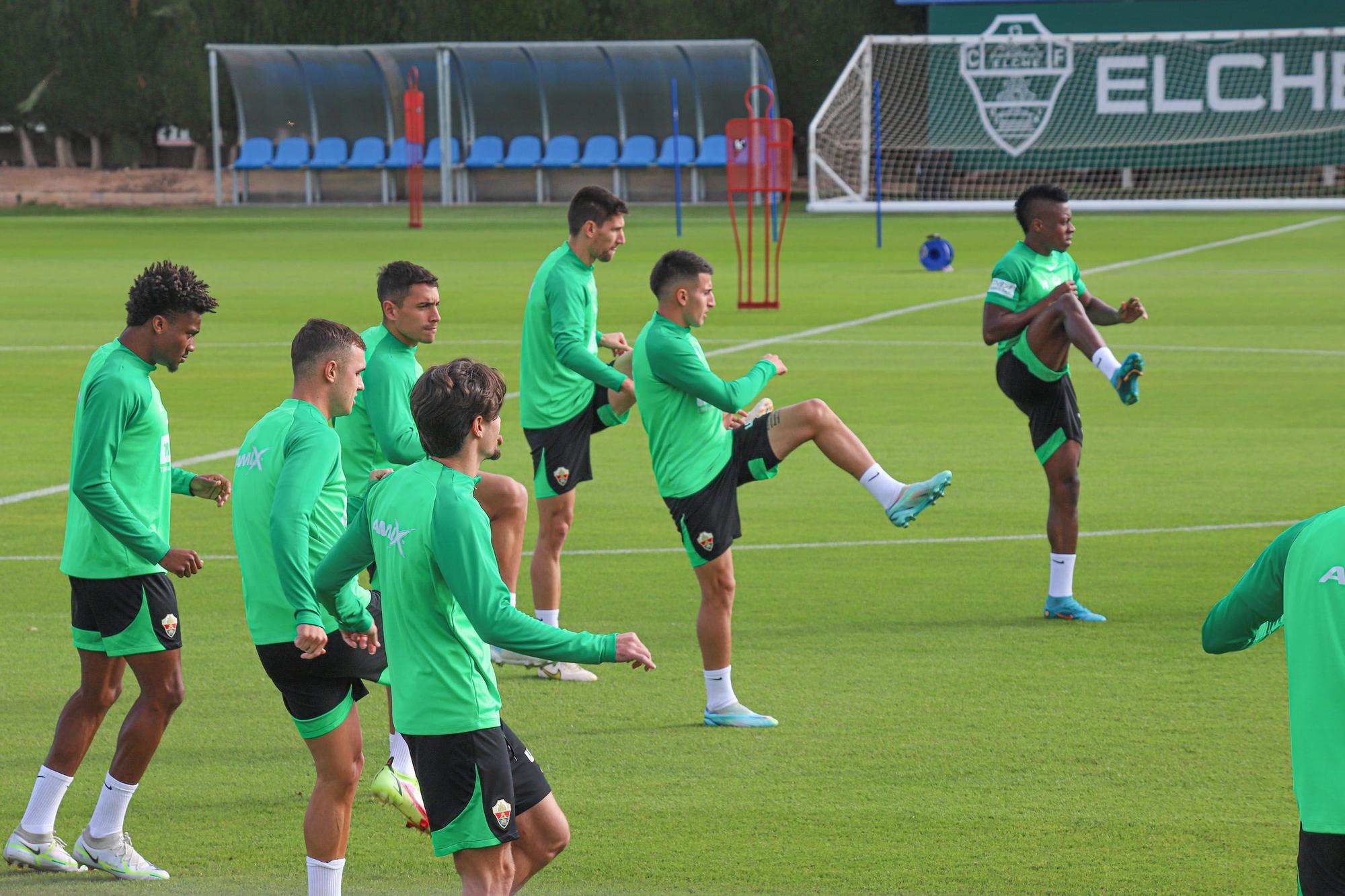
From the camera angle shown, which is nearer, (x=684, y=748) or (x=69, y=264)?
(x=684, y=748)

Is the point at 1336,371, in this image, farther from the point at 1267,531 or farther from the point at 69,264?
the point at 69,264

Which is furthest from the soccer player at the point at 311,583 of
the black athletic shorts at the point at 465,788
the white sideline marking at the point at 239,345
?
the white sideline marking at the point at 239,345

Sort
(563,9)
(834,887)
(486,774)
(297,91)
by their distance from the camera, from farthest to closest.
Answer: (563,9) → (297,91) → (834,887) → (486,774)

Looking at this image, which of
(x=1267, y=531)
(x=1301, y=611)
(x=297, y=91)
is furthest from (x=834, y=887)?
(x=297, y=91)

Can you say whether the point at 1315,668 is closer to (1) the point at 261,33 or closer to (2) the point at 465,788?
(2) the point at 465,788

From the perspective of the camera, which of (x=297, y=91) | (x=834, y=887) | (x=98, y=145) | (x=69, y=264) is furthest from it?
(x=98, y=145)

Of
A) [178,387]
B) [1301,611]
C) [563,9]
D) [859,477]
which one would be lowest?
[178,387]

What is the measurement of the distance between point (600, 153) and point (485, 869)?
157 feet

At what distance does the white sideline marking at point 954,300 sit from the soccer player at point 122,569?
46.5 feet

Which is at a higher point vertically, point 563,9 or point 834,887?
point 563,9

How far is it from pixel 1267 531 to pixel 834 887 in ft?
21.0

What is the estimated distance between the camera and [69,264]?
105 ft

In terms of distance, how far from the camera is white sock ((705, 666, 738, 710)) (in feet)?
25.3

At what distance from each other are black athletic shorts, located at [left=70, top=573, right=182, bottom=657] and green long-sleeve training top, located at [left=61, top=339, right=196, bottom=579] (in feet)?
0.13
